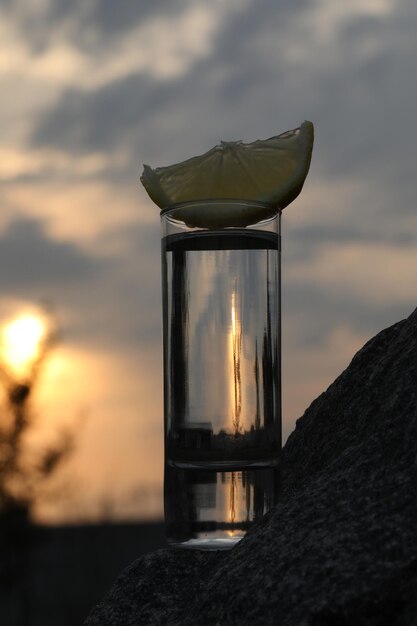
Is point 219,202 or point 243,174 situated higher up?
point 243,174

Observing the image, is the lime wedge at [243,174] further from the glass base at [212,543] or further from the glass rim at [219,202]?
the glass base at [212,543]

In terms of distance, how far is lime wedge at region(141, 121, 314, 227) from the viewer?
2.99m

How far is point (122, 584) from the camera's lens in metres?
2.75

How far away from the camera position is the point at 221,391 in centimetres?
259

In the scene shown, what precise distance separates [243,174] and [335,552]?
5.27ft

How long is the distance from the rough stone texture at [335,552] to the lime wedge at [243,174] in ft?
2.39

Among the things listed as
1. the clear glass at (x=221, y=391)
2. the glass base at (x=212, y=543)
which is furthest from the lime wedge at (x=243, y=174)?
the glass base at (x=212, y=543)

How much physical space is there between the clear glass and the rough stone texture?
6.0 inches

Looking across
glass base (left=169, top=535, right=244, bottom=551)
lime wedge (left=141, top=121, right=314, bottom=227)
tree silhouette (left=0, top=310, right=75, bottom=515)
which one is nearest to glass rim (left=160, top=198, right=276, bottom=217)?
lime wedge (left=141, top=121, right=314, bottom=227)

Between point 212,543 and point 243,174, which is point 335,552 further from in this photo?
point 243,174

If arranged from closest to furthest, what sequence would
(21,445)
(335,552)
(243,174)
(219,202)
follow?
(335,552) < (219,202) < (243,174) < (21,445)

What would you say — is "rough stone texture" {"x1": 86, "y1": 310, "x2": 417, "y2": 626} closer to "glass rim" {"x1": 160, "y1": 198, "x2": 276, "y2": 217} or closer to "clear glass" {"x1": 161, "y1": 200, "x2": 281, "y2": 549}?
"clear glass" {"x1": 161, "y1": 200, "x2": 281, "y2": 549}

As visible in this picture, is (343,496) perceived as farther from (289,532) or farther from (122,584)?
(122,584)

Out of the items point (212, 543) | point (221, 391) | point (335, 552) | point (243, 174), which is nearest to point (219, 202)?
point (243, 174)
